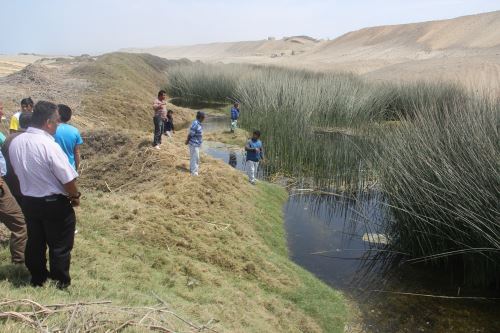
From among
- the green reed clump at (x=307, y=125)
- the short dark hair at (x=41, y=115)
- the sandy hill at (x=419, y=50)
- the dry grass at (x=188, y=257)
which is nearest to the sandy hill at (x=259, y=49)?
the sandy hill at (x=419, y=50)

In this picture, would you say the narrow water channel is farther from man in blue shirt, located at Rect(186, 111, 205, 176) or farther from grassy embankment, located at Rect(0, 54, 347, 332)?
man in blue shirt, located at Rect(186, 111, 205, 176)

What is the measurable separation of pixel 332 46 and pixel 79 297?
7726 cm

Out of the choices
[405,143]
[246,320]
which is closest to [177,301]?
[246,320]

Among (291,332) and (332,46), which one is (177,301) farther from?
(332,46)

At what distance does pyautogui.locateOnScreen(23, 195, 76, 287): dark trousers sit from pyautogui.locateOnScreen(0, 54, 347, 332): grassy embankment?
18 cm

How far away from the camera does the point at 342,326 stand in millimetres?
5879

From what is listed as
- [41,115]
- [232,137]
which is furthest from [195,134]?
[232,137]

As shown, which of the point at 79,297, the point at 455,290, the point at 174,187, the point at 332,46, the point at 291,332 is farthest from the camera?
the point at 332,46

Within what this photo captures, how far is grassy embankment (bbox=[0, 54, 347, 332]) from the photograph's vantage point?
4395 millimetres

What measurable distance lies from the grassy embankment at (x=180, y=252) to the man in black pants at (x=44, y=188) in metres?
0.37

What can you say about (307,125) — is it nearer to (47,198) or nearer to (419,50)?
(47,198)

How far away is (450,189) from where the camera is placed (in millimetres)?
6508

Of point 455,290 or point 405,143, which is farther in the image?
point 405,143

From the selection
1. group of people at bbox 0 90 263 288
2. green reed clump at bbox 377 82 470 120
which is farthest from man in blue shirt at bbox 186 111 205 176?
green reed clump at bbox 377 82 470 120
